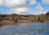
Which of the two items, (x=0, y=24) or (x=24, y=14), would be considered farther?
(x=0, y=24)

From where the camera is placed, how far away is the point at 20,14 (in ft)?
49.0

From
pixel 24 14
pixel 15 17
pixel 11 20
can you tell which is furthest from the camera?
pixel 11 20

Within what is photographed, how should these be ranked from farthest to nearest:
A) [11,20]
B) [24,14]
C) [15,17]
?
[11,20] < [15,17] < [24,14]

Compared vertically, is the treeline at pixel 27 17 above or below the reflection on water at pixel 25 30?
above

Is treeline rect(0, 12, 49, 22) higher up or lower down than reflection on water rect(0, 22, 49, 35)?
higher up

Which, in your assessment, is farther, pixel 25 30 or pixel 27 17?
pixel 27 17

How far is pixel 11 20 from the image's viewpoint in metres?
18.0

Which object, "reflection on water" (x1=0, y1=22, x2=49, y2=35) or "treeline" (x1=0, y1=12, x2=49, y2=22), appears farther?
"treeline" (x1=0, y1=12, x2=49, y2=22)

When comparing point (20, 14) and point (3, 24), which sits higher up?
point (20, 14)

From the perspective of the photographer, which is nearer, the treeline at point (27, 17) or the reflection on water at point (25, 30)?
the reflection on water at point (25, 30)

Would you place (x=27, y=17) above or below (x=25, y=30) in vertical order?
above

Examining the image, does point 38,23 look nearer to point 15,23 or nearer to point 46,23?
point 46,23

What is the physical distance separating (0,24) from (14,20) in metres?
1.78

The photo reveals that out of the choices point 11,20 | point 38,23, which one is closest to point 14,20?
point 11,20
